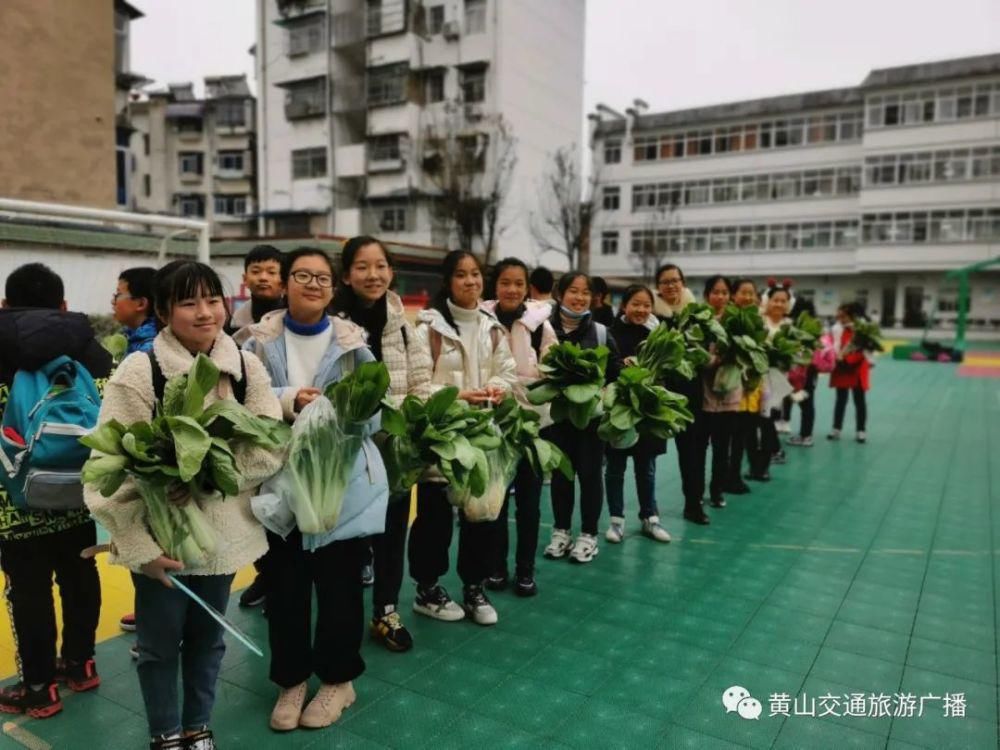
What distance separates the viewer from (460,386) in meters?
3.29

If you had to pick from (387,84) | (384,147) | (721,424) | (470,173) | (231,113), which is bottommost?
(721,424)

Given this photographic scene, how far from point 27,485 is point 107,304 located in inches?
235

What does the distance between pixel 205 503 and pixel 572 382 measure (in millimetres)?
1958

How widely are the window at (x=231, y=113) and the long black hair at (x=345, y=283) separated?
4076 cm

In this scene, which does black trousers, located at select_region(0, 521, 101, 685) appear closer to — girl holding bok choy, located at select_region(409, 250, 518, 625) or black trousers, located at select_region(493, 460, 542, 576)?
girl holding bok choy, located at select_region(409, 250, 518, 625)

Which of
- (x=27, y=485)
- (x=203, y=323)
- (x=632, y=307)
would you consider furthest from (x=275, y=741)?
(x=632, y=307)

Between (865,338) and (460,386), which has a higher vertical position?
(865,338)

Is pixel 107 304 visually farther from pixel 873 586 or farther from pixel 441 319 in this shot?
pixel 873 586

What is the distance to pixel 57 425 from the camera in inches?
94.7

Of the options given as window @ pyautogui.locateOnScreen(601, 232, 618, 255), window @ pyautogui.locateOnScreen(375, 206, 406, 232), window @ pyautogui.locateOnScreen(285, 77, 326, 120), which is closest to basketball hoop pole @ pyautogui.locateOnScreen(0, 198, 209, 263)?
window @ pyautogui.locateOnScreen(375, 206, 406, 232)

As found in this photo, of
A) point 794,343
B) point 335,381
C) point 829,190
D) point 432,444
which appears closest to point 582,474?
point 432,444

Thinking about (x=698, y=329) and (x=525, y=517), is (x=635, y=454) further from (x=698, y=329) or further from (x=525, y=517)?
(x=525, y=517)

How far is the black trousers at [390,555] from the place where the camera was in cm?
313

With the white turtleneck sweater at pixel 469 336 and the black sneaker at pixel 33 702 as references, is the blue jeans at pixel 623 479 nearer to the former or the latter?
the white turtleneck sweater at pixel 469 336
